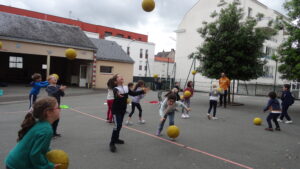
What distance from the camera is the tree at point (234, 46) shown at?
49.6 feet

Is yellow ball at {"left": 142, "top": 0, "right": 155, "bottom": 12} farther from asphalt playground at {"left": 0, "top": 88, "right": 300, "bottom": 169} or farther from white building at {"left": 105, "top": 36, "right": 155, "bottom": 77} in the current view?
white building at {"left": 105, "top": 36, "right": 155, "bottom": 77}

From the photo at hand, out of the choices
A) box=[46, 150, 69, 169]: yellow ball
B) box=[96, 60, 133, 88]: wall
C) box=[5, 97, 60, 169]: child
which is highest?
box=[96, 60, 133, 88]: wall

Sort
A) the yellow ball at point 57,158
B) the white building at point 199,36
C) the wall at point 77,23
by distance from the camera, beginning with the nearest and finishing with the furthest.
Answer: the yellow ball at point 57,158
the white building at point 199,36
the wall at point 77,23

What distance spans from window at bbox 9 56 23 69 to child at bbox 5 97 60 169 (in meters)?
27.4

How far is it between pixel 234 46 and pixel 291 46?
10.4 feet

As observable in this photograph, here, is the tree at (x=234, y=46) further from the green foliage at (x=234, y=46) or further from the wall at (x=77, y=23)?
the wall at (x=77, y=23)

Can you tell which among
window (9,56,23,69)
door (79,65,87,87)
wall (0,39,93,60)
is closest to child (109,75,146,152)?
wall (0,39,93,60)

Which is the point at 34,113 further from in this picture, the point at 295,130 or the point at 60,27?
the point at 60,27

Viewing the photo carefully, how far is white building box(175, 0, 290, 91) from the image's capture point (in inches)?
1233

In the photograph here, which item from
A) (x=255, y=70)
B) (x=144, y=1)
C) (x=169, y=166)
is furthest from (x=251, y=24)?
(x=169, y=166)

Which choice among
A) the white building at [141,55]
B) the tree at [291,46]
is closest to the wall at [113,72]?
the tree at [291,46]

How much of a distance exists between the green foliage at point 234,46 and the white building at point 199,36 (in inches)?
620

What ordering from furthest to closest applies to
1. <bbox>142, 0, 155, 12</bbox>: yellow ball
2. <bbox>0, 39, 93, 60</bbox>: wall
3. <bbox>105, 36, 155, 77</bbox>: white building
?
<bbox>105, 36, 155, 77</bbox>: white building, <bbox>0, 39, 93, 60</bbox>: wall, <bbox>142, 0, 155, 12</bbox>: yellow ball

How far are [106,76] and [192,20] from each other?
1738 cm
